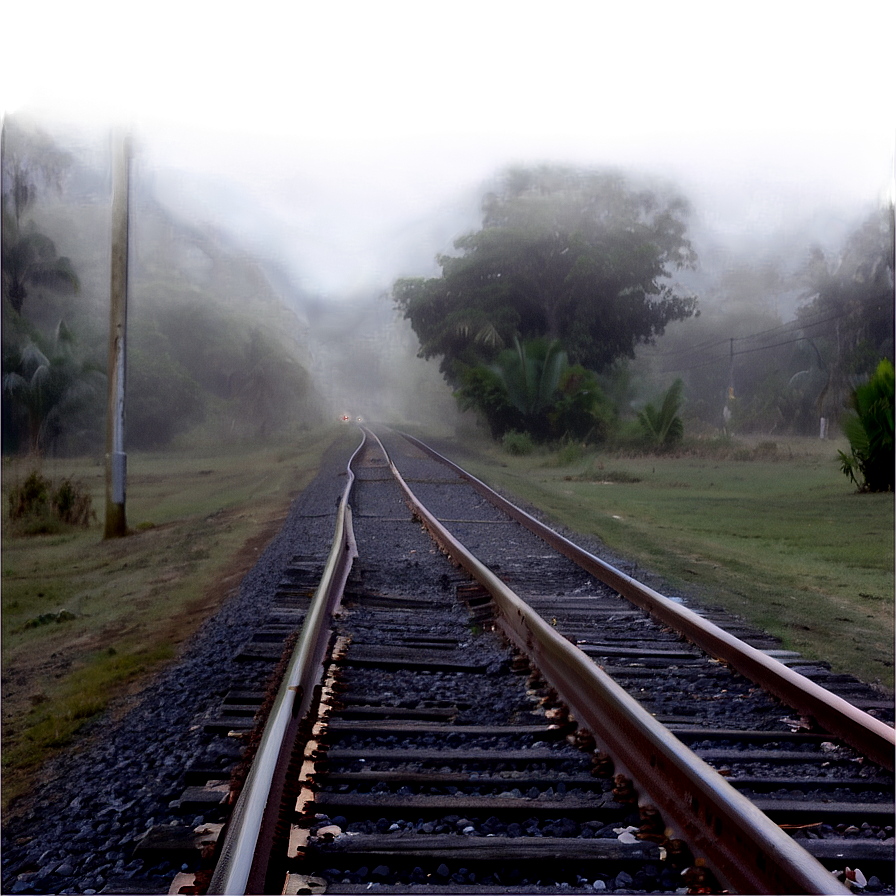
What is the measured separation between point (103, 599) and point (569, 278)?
26.6 meters

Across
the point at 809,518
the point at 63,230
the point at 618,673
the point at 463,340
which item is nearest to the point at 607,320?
the point at 463,340

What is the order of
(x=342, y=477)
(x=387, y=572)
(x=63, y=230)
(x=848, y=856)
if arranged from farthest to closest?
(x=63, y=230) < (x=342, y=477) < (x=387, y=572) < (x=848, y=856)

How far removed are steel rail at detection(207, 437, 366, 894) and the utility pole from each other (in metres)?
8.28

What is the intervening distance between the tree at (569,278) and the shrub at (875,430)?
1872cm

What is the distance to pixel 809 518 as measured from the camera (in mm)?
12492

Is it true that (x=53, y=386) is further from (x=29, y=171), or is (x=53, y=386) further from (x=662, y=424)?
(x=662, y=424)

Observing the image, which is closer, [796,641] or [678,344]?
[796,641]

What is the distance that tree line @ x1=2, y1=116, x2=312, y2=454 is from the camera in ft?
70.0

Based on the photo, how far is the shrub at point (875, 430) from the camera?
14109 millimetres

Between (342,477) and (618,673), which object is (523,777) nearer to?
(618,673)

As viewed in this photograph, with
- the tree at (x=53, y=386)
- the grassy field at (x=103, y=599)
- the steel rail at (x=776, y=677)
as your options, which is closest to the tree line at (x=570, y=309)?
the grassy field at (x=103, y=599)

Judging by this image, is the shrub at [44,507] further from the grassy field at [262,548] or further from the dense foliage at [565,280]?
the dense foliage at [565,280]

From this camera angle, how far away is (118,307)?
11.7 metres

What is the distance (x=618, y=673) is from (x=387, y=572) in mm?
3060
